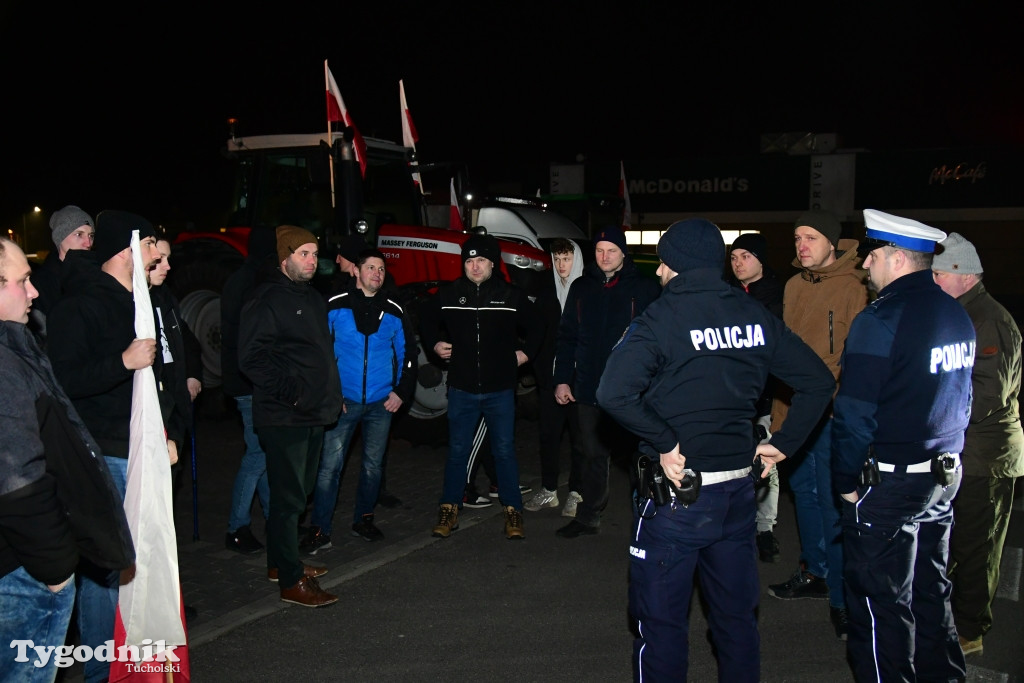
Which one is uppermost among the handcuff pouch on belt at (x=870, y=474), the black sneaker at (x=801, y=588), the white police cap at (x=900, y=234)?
the white police cap at (x=900, y=234)

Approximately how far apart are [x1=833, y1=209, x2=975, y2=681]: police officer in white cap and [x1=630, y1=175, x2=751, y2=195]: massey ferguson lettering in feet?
87.1

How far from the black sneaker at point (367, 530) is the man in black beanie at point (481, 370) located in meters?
0.42

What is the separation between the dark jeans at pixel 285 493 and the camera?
4648 mm

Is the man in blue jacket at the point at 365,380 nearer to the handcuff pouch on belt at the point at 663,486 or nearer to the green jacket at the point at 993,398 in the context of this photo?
the handcuff pouch on belt at the point at 663,486

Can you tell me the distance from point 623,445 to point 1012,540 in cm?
334

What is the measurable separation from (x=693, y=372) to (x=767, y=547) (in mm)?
2787

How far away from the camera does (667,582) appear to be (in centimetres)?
324

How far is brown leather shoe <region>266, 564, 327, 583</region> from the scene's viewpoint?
16.0 feet

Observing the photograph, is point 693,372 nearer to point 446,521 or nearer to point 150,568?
point 150,568

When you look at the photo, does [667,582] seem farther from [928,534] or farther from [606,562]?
[606,562]

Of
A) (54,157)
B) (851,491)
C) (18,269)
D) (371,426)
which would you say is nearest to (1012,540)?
(851,491)

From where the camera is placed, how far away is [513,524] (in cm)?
595

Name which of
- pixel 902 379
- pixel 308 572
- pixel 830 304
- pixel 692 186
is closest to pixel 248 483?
pixel 308 572

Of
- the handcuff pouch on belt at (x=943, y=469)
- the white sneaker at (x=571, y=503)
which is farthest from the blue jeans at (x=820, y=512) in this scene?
the white sneaker at (x=571, y=503)
